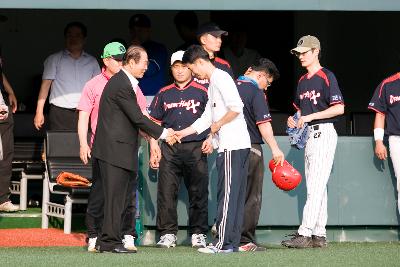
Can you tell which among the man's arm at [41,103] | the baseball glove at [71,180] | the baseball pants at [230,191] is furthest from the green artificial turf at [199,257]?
the man's arm at [41,103]

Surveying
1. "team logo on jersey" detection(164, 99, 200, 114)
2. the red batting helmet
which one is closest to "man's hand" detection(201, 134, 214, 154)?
"team logo on jersey" detection(164, 99, 200, 114)

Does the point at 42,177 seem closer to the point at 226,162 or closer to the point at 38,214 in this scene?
the point at 38,214

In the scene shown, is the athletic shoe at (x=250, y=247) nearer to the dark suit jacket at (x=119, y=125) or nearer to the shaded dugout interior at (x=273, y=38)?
the dark suit jacket at (x=119, y=125)

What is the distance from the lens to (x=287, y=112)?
1662 cm

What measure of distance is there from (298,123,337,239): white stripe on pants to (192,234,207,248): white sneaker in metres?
0.94

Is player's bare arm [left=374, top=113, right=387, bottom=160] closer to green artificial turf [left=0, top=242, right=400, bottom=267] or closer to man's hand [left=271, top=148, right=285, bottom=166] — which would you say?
green artificial turf [left=0, top=242, right=400, bottom=267]

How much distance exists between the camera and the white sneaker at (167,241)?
39.3 ft

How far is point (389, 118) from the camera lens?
12.5m

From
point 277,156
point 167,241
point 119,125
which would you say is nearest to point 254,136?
point 277,156

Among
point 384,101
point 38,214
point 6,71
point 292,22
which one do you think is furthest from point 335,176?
point 6,71

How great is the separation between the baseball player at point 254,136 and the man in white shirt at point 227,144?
0.60 m

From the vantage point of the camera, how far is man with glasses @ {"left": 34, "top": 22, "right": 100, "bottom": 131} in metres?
13.9

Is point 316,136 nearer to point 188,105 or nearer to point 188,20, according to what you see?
point 188,105

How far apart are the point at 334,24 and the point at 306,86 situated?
5.05 metres
